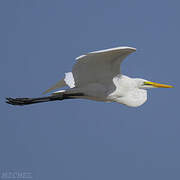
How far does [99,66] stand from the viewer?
881 centimetres

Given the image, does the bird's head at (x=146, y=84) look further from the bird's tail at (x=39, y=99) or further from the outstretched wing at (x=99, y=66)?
the bird's tail at (x=39, y=99)

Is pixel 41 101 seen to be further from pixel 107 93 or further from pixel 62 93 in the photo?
pixel 107 93

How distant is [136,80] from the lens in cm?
965

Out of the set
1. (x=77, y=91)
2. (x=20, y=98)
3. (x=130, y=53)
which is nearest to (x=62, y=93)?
(x=77, y=91)

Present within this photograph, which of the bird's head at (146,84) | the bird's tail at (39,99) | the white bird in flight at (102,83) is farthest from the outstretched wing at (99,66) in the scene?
the bird's head at (146,84)

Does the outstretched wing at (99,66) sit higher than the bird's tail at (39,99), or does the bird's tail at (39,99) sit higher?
the outstretched wing at (99,66)

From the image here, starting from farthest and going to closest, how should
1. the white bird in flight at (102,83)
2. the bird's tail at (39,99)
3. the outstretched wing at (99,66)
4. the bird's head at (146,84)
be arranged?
the bird's head at (146,84) < the bird's tail at (39,99) < the white bird in flight at (102,83) < the outstretched wing at (99,66)

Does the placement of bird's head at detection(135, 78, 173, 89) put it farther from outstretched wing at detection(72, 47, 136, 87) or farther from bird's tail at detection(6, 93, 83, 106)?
bird's tail at detection(6, 93, 83, 106)

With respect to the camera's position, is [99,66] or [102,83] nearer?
[99,66]

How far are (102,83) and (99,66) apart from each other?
48 centimetres

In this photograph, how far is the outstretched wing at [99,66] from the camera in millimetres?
8242

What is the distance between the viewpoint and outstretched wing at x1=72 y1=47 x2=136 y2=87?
824 centimetres

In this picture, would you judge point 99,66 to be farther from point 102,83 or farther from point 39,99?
point 39,99

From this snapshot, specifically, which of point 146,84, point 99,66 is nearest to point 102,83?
point 99,66
